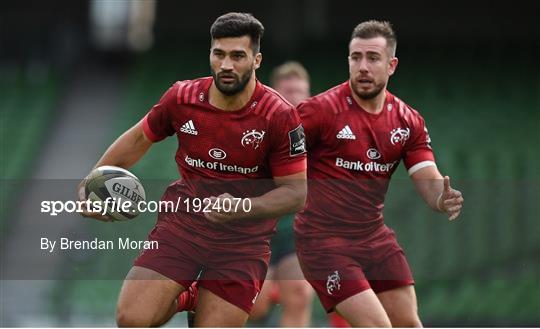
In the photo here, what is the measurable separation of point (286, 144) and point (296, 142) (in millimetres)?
60

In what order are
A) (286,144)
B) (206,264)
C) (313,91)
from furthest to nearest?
(313,91)
(206,264)
(286,144)

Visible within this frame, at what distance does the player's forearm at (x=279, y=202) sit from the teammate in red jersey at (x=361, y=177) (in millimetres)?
401

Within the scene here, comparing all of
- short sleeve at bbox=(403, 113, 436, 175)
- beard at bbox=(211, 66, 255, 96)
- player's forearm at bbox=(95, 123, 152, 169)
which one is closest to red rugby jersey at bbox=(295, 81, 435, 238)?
short sleeve at bbox=(403, 113, 436, 175)

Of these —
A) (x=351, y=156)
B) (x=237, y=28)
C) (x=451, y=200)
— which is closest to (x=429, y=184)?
(x=451, y=200)

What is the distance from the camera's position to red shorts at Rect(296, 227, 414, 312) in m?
6.50

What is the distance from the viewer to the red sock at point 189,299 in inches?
254

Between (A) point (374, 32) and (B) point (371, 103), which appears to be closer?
(A) point (374, 32)

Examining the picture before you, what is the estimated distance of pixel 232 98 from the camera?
6.14m

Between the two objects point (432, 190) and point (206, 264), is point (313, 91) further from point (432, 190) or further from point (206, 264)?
point (206, 264)

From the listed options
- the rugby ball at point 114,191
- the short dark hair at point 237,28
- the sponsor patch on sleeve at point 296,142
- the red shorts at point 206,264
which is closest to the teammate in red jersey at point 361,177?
the sponsor patch on sleeve at point 296,142

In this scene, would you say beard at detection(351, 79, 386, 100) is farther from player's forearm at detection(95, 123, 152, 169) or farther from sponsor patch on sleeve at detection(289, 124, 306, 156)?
player's forearm at detection(95, 123, 152, 169)

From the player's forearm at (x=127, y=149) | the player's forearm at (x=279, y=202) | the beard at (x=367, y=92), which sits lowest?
the player's forearm at (x=279, y=202)

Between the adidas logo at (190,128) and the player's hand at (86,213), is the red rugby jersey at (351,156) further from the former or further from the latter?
the player's hand at (86,213)

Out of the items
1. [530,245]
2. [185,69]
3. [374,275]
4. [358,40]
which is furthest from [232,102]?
[185,69]
